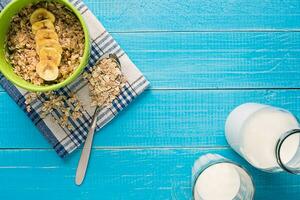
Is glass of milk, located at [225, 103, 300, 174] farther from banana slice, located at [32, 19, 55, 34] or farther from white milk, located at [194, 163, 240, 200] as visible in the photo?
banana slice, located at [32, 19, 55, 34]

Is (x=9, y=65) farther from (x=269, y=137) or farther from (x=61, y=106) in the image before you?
(x=269, y=137)

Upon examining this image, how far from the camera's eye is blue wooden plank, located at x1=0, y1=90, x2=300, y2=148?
985mm

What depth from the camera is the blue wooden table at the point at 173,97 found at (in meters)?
0.99

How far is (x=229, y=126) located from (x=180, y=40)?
0.17 meters

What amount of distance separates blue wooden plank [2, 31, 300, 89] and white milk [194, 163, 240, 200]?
0.49 feet

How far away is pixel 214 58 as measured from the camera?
99cm

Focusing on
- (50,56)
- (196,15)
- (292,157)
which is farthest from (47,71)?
(292,157)

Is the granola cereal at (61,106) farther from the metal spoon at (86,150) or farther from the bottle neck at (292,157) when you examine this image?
the bottle neck at (292,157)

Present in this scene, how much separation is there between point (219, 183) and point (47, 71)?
325mm

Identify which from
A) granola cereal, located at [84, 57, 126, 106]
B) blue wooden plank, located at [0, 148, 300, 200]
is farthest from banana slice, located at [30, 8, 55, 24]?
blue wooden plank, located at [0, 148, 300, 200]

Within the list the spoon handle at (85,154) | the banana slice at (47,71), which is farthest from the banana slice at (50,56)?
the spoon handle at (85,154)

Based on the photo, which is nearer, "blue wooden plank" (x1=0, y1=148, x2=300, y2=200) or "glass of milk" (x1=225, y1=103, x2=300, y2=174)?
"glass of milk" (x1=225, y1=103, x2=300, y2=174)

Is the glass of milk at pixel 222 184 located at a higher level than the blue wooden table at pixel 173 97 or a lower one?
lower

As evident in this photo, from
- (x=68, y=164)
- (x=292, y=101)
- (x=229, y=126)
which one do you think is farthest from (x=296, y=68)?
(x=68, y=164)
